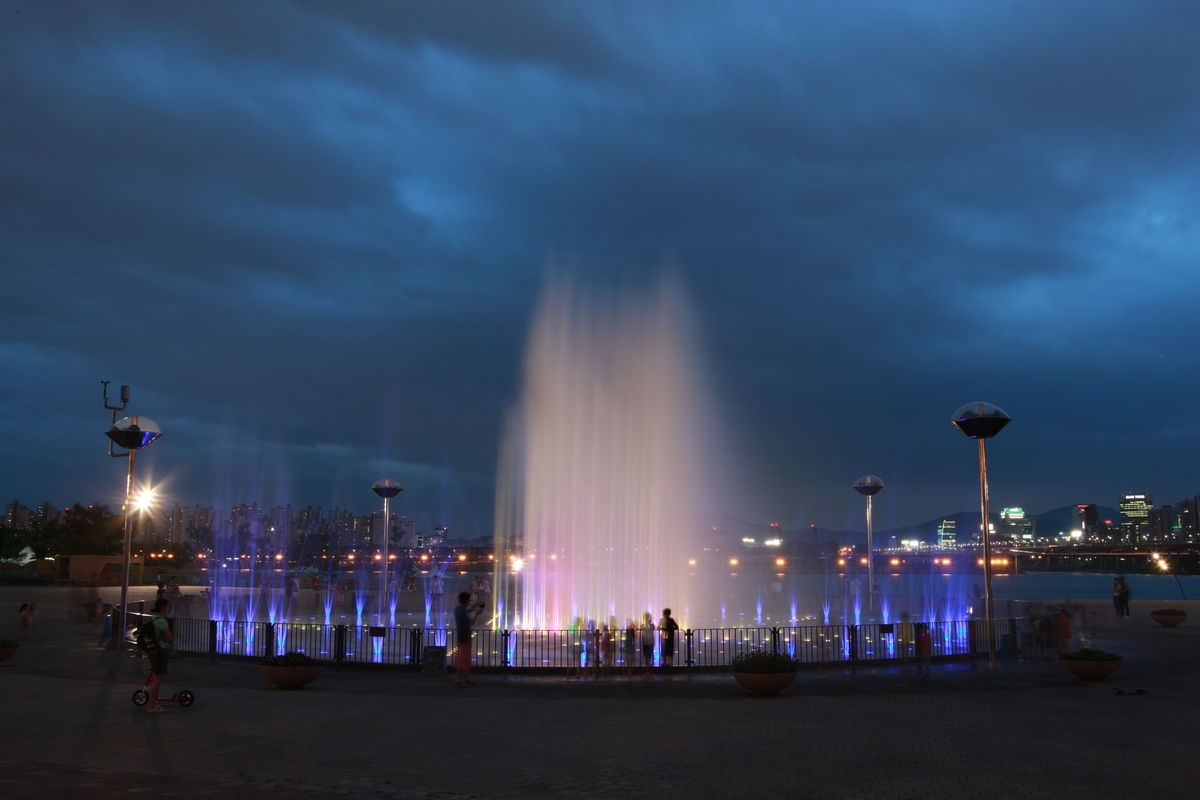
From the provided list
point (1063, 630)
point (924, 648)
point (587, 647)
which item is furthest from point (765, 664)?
point (1063, 630)

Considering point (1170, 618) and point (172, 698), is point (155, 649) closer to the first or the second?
point (172, 698)

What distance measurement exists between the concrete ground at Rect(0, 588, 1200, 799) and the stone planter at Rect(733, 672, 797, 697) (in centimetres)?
26

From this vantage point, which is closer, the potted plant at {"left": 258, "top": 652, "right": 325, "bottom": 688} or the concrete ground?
the concrete ground

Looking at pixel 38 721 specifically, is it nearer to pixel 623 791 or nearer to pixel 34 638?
pixel 623 791

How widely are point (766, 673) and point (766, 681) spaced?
0.47 ft

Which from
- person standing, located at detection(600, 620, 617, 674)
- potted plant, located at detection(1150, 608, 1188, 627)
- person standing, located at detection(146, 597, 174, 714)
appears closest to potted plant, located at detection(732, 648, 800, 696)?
person standing, located at detection(600, 620, 617, 674)

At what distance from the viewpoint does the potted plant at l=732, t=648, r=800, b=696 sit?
50.5 ft

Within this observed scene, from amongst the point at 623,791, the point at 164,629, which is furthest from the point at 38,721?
the point at 623,791

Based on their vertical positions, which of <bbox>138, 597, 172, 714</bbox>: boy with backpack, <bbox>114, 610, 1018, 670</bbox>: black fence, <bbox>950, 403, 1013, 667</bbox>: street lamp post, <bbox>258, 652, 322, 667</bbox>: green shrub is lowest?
<bbox>114, 610, 1018, 670</bbox>: black fence

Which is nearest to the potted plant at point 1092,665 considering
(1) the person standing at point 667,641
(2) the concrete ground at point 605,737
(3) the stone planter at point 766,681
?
(2) the concrete ground at point 605,737

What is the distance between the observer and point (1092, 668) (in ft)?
56.5

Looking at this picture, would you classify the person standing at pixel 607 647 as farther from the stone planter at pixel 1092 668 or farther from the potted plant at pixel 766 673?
the stone planter at pixel 1092 668

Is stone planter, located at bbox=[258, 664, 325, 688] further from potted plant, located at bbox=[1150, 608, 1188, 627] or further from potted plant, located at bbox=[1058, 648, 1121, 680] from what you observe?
potted plant, located at bbox=[1150, 608, 1188, 627]

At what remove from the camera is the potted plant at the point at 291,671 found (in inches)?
641
